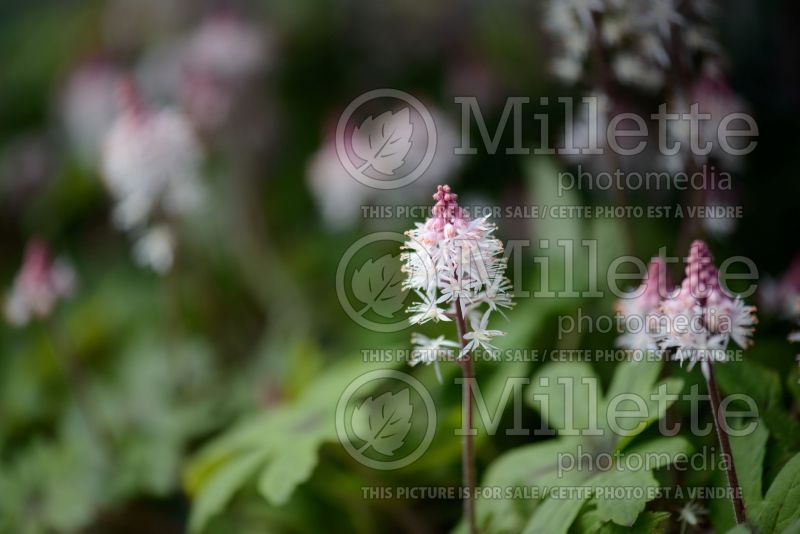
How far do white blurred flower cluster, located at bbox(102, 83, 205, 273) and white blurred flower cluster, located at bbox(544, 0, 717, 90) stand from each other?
566 mm

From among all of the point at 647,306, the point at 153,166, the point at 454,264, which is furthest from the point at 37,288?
the point at 647,306

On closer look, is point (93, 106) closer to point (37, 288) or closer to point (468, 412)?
point (37, 288)

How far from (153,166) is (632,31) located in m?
0.68

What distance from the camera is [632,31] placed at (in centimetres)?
83

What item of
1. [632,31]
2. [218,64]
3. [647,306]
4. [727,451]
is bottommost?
[727,451]

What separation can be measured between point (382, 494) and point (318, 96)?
116 cm

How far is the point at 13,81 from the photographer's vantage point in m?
1.91

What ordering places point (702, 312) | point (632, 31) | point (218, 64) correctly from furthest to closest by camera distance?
point (218, 64) → point (632, 31) → point (702, 312)

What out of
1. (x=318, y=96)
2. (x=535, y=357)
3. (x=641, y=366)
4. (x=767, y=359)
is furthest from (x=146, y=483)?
(x=318, y=96)

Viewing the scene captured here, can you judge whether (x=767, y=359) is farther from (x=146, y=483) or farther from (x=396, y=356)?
(x=146, y=483)

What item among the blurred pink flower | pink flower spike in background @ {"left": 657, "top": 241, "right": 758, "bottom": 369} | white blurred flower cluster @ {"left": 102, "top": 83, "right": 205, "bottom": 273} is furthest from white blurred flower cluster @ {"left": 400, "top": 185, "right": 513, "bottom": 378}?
the blurred pink flower

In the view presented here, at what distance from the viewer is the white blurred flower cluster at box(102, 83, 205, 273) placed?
3.37 feet

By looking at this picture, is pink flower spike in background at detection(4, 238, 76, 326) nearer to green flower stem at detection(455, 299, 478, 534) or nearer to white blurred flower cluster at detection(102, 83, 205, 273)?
white blurred flower cluster at detection(102, 83, 205, 273)

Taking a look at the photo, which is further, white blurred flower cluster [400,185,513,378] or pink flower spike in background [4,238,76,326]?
pink flower spike in background [4,238,76,326]
